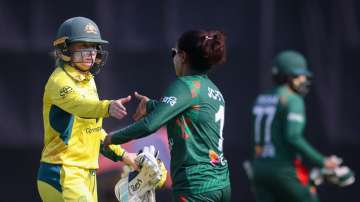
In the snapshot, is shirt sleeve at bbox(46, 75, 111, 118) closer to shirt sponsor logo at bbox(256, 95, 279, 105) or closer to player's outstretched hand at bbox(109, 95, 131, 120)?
player's outstretched hand at bbox(109, 95, 131, 120)

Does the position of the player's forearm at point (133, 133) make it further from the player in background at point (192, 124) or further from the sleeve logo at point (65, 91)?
the sleeve logo at point (65, 91)

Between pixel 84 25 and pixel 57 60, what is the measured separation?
0.27 metres

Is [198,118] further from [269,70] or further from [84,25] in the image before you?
[269,70]

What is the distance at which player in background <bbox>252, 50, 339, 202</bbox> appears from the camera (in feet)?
23.8

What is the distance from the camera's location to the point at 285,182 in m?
7.35

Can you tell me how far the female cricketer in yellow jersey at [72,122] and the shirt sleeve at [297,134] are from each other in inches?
57.7

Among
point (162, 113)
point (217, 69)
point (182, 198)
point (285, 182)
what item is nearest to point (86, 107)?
point (162, 113)

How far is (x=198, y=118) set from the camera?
5418mm

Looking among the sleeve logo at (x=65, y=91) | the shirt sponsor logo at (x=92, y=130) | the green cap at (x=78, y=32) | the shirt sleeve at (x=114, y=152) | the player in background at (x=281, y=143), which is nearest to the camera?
the sleeve logo at (x=65, y=91)

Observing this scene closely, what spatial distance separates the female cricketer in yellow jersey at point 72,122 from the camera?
18.8 ft

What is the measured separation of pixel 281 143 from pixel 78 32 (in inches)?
78.9

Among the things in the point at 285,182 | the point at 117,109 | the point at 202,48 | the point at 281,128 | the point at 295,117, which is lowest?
the point at 285,182

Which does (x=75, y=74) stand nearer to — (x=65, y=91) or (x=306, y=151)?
(x=65, y=91)

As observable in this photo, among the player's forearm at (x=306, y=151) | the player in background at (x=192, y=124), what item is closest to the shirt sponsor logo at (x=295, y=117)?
the player's forearm at (x=306, y=151)
